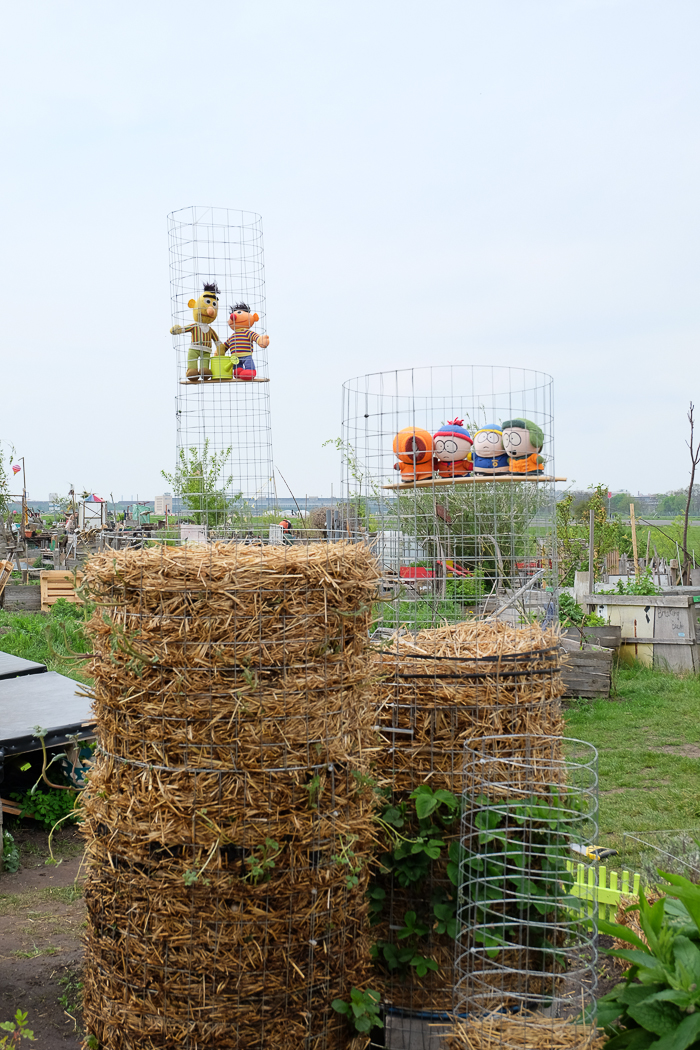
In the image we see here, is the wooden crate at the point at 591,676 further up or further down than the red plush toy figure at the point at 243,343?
further down

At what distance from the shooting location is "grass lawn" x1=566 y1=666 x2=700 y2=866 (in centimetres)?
612

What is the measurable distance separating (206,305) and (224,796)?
4437mm

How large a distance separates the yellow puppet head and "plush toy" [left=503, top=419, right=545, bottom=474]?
2.93m

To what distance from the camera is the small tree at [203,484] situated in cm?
743

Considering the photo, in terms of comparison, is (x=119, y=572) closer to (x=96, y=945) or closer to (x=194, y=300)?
(x=96, y=945)

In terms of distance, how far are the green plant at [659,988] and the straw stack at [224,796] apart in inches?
41.3

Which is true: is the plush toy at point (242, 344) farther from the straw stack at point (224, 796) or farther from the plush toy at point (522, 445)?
the straw stack at point (224, 796)

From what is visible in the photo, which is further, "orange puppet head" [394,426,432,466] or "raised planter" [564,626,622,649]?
"raised planter" [564,626,622,649]

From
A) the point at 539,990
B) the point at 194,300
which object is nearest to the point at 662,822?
the point at 539,990

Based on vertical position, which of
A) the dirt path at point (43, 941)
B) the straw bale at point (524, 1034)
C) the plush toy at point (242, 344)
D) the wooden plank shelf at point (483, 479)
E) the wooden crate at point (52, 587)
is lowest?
the dirt path at point (43, 941)

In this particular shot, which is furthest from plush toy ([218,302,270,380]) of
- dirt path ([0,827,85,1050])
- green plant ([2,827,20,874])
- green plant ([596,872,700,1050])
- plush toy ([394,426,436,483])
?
green plant ([596,872,700,1050])

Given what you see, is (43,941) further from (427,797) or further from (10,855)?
(427,797)

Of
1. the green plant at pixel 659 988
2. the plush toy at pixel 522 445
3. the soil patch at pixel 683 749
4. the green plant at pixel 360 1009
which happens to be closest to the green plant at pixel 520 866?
the green plant at pixel 659 988

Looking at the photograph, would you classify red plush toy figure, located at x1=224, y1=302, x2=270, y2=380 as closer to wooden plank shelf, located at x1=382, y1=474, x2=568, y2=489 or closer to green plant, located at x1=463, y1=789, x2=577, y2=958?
wooden plank shelf, located at x1=382, y1=474, x2=568, y2=489
